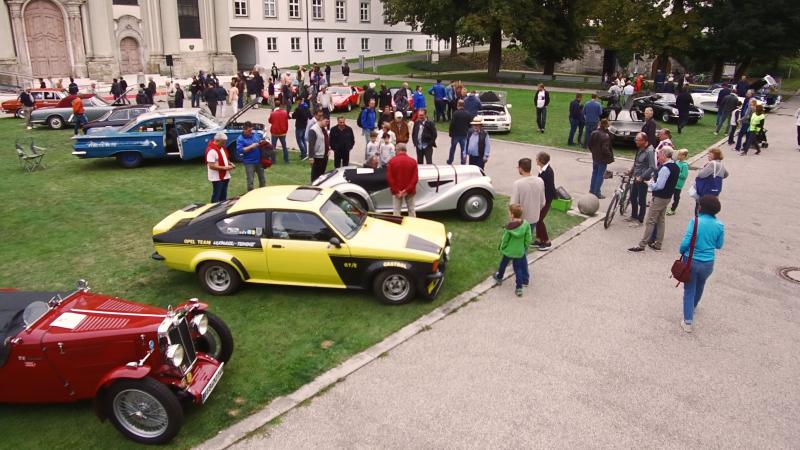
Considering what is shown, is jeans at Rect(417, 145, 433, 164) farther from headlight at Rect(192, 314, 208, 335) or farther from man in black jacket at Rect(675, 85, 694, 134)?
man in black jacket at Rect(675, 85, 694, 134)

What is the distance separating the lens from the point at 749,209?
13016mm

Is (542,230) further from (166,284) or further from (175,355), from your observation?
(175,355)

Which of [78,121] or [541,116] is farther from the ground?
[541,116]

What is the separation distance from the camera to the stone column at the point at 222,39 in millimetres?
47250

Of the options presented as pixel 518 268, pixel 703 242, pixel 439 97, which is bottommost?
pixel 518 268

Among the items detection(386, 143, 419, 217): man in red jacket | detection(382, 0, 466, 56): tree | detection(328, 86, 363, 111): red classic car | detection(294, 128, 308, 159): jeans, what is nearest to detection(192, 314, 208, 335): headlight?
detection(386, 143, 419, 217): man in red jacket

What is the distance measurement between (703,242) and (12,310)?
25.0ft

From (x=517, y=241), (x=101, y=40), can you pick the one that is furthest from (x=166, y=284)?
(x=101, y=40)

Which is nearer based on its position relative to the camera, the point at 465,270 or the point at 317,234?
the point at 317,234

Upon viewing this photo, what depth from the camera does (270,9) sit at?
53.1m

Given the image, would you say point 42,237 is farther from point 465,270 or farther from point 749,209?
point 749,209

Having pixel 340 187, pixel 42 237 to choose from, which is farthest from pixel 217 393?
pixel 42 237

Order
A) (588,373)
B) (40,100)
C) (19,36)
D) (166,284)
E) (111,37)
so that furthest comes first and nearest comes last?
(111,37) → (19,36) → (40,100) → (166,284) → (588,373)

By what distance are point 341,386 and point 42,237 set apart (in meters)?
7.50
